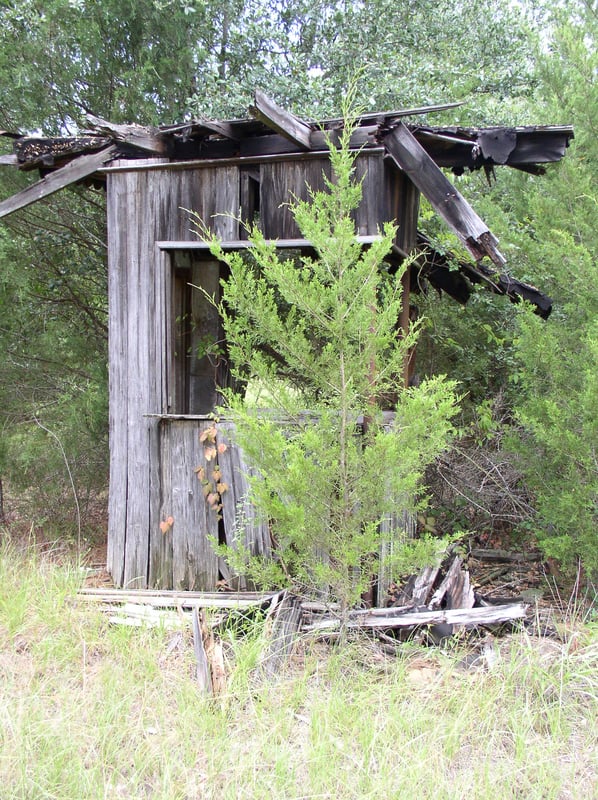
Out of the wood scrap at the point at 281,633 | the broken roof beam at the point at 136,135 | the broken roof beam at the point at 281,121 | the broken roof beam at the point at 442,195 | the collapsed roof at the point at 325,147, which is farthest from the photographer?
the broken roof beam at the point at 136,135

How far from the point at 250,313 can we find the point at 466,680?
8.09 feet

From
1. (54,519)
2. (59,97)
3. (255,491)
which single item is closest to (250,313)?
(255,491)

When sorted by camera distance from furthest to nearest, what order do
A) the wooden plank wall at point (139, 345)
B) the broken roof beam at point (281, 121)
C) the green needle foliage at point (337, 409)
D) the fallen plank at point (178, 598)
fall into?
1. the wooden plank wall at point (139, 345)
2. the fallen plank at point (178, 598)
3. the broken roof beam at point (281, 121)
4. the green needle foliage at point (337, 409)

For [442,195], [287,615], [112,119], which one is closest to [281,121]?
[442,195]

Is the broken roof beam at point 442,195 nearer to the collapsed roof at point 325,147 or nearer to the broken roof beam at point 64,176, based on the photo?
the collapsed roof at point 325,147

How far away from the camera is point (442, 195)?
4.61 metres

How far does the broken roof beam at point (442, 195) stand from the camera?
14.3ft

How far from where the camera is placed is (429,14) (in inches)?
357

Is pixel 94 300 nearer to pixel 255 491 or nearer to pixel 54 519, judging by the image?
pixel 54 519

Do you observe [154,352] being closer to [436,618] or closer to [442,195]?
[442,195]

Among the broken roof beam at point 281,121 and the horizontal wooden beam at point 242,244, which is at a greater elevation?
the broken roof beam at point 281,121

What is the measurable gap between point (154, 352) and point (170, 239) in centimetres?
94

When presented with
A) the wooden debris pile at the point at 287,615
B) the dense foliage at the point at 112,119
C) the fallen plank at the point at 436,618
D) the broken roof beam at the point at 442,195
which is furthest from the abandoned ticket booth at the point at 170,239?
the fallen plank at the point at 436,618

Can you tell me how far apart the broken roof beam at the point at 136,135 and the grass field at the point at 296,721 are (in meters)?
3.62
